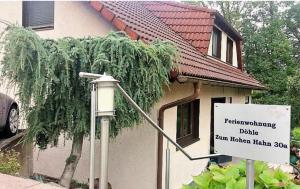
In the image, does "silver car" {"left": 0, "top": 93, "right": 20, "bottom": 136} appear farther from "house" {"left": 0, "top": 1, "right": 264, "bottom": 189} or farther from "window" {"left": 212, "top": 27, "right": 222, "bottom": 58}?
"window" {"left": 212, "top": 27, "right": 222, "bottom": 58}

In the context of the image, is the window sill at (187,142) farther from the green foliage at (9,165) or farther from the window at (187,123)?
the green foliage at (9,165)

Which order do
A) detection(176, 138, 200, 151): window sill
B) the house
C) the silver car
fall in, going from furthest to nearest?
detection(176, 138, 200, 151): window sill, the silver car, the house

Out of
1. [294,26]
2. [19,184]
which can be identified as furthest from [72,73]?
[294,26]

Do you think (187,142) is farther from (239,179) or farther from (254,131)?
(254,131)

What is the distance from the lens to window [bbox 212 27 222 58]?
1210cm

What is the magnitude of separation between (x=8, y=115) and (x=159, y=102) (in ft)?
10.4

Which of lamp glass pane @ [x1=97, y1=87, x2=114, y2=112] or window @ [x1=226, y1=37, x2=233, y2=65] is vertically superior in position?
window @ [x1=226, y1=37, x2=233, y2=65]

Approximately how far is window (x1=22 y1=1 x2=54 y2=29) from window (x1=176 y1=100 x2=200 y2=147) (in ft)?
11.7

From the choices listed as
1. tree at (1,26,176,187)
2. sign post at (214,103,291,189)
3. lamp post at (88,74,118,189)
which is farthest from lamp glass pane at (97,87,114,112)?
tree at (1,26,176,187)

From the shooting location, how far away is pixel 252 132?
2.32 metres

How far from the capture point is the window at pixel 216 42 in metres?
12.1

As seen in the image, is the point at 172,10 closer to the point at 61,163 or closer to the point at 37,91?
the point at 61,163

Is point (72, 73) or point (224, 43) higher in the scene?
point (224, 43)

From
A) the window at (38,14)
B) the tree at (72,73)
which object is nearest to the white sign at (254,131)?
the tree at (72,73)
